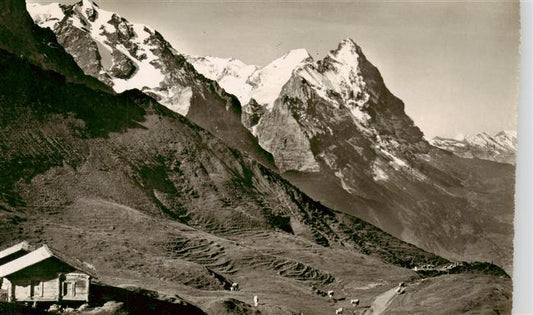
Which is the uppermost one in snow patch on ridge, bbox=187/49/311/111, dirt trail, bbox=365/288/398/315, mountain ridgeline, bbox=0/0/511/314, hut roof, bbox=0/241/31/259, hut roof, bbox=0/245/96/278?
snow patch on ridge, bbox=187/49/311/111

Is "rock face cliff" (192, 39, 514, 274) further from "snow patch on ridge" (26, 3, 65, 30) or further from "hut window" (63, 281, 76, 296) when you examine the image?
"hut window" (63, 281, 76, 296)

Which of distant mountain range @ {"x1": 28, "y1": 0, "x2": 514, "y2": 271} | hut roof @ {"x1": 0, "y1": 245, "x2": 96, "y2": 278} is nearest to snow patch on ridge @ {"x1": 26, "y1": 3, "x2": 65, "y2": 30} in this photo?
distant mountain range @ {"x1": 28, "y1": 0, "x2": 514, "y2": 271}

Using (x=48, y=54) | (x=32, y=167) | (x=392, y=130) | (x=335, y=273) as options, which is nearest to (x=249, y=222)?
(x=335, y=273)

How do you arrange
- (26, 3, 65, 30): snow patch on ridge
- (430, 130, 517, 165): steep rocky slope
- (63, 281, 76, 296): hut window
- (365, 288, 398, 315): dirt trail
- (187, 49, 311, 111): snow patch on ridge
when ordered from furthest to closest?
(26, 3, 65, 30): snow patch on ridge
(187, 49, 311, 111): snow patch on ridge
(365, 288, 398, 315): dirt trail
(430, 130, 517, 165): steep rocky slope
(63, 281, 76, 296): hut window

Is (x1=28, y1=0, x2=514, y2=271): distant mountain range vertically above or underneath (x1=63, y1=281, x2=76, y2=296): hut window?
above

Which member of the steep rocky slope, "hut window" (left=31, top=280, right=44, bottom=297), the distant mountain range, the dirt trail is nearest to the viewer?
"hut window" (left=31, top=280, right=44, bottom=297)
